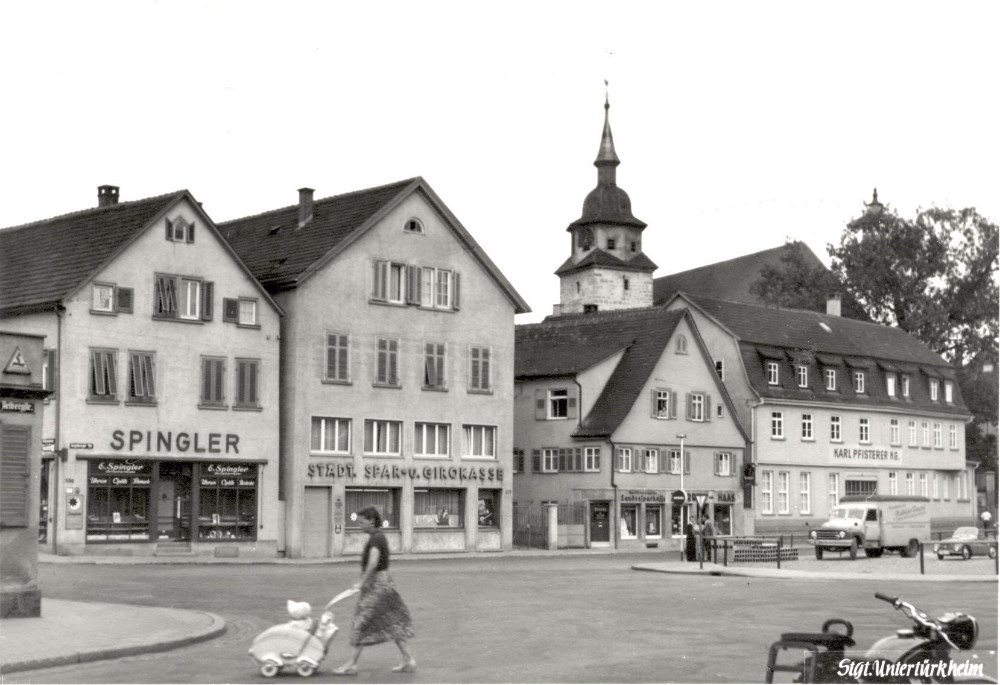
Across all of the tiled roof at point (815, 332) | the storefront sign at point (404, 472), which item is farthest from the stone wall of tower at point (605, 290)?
the storefront sign at point (404, 472)

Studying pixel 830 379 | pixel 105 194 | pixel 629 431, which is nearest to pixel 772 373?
pixel 830 379

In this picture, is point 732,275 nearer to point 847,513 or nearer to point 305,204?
point 847,513

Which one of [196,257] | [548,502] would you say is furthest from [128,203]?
[548,502]

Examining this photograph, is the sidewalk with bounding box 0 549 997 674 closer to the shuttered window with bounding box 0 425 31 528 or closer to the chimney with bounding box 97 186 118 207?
the shuttered window with bounding box 0 425 31 528

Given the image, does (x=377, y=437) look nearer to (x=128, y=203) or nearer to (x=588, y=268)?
(x=128, y=203)

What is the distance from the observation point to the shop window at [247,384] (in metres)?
50.3

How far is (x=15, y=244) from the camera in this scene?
170 ft

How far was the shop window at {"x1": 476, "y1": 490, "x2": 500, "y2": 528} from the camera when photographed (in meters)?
57.6

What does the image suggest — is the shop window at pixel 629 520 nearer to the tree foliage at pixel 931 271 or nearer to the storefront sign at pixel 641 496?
the storefront sign at pixel 641 496

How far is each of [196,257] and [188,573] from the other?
14889 millimetres

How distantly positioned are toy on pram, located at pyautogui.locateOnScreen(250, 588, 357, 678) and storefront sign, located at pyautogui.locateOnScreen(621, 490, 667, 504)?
46502 mm

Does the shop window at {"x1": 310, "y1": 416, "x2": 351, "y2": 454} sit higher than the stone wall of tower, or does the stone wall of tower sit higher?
the stone wall of tower

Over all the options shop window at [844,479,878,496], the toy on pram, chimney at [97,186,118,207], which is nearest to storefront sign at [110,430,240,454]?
chimney at [97,186,118,207]

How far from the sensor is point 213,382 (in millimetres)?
49656
